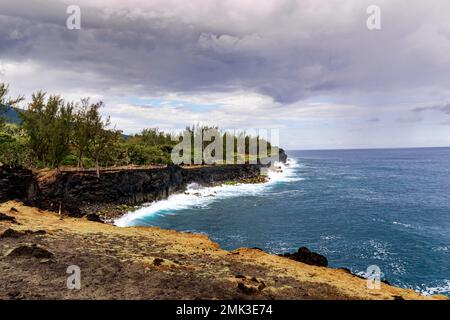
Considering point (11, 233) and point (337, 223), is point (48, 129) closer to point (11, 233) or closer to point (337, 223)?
point (11, 233)

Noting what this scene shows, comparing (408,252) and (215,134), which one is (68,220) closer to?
(408,252)

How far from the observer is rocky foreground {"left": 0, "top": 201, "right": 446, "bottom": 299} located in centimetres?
1314

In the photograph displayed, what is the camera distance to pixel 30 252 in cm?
1678

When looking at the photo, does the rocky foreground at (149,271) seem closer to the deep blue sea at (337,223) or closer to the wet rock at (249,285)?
the wet rock at (249,285)

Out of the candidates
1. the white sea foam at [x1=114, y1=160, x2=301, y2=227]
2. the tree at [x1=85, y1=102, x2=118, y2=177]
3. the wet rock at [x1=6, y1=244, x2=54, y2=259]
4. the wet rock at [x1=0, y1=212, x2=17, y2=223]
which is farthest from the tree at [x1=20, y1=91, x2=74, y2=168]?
the wet rock at [x1=6, y1=244, x2=54, y2=259]

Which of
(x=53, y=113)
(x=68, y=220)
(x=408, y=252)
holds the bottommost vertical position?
(x=408, y=252)

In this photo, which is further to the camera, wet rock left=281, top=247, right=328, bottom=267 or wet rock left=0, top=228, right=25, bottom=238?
wet rock left=281, top=247, right=328, bottom=267

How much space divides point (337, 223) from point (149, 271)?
3971 cm

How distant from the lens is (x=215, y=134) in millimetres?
143625

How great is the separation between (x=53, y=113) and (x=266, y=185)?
57779mm

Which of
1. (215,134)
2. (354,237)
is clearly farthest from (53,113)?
(215,134)

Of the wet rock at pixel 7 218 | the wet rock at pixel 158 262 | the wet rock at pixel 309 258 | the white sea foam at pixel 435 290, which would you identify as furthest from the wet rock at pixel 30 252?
the white sea foam at pixel 435 290

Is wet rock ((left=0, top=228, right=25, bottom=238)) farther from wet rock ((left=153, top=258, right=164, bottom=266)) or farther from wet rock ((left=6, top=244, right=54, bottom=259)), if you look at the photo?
wet rock ((left=153, top=258, right=164, bottom=266))

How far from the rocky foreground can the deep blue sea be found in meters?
15.9
